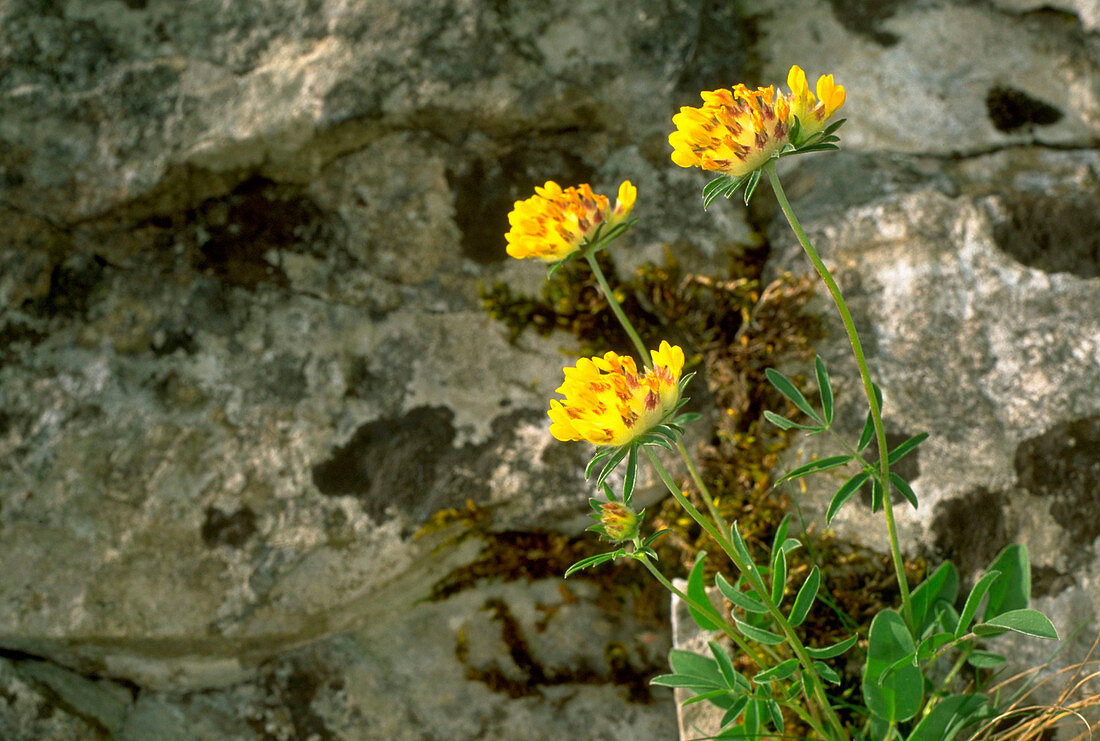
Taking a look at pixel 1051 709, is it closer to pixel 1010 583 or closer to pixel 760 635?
pixel 1010 583

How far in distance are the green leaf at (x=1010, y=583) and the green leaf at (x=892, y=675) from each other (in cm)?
28

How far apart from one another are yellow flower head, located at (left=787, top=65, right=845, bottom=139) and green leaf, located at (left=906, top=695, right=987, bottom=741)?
4.23 ft

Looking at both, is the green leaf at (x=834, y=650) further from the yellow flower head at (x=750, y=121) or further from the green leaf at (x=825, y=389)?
the yellow flower head at (x=750, y=121)

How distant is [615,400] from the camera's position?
1646 millimetres

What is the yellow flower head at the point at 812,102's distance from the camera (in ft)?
5.33

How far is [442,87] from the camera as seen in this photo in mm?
2898

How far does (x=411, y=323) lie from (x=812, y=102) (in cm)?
159

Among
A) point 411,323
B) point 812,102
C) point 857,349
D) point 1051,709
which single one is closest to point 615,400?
point 857,349

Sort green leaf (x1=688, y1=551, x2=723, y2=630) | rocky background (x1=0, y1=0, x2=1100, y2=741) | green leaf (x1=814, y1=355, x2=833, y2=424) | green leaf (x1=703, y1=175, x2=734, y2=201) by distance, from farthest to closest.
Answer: rocky background (x1=0, y1=0, x2=1100, y2=741)
green leaf (x1=688, y1=551, x2=723, y2=630)
green leaf (x1=814, y1=355, x2=833, y2=424)
green leaf (x1=703, y1=175, x2=734, y2=201)

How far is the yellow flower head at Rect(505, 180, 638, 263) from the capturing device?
1.92m

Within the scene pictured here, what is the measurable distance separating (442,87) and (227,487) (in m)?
1.49

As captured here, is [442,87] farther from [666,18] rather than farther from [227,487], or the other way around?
[227,487]

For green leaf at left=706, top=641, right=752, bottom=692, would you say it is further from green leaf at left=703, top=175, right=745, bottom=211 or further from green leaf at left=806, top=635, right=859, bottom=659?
green leaf at left=703, top=175, right=745, bottom=211

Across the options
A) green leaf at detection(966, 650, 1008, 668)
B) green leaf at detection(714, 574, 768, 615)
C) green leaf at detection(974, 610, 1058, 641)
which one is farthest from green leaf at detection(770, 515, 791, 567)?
green leaf at detection(966, 650, 1008, 668)
